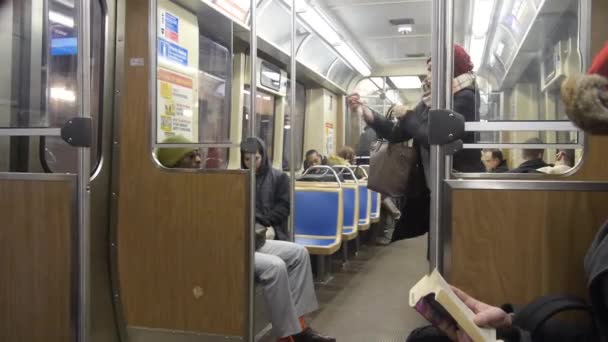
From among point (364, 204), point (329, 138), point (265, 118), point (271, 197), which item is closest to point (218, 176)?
point (271, 197)

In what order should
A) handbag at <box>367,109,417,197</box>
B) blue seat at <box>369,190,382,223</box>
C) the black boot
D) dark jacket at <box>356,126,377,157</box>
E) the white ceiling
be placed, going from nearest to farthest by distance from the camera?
handbag at <box>367,109,417,197</box> → the black boot → the white ceiling → blue seat at <box>369,190,382,223</box> → dark jacket at <box>356,126,377,157</box>

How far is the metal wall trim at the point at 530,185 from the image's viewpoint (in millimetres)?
1640

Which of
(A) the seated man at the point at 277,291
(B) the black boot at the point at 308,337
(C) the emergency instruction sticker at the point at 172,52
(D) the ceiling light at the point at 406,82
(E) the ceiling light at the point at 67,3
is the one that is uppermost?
(D) the ceiling light at the point at 406,82

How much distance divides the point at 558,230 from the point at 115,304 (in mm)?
2257

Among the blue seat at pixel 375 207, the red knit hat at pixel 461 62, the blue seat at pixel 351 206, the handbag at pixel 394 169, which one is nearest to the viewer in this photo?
the red knit hat at pixel 461 62

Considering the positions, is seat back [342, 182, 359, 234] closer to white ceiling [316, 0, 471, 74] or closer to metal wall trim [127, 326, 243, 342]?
white ceiling [316, 0, 471, 74]

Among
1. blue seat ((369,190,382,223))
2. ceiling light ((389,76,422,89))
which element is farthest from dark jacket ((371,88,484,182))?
ceiling light ((389,76,422,89))

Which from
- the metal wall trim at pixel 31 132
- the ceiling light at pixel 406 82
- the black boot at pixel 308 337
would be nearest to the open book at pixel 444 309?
the metal wall trim at pixel 31 132

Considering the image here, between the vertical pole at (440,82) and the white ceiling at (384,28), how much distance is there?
3199 millimetres

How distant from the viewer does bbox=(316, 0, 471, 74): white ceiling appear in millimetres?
6516

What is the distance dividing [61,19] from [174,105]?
0.75 m

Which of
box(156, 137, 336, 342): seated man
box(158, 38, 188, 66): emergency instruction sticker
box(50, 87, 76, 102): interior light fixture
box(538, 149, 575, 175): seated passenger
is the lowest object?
box(156, 137, 336, 342): seated man

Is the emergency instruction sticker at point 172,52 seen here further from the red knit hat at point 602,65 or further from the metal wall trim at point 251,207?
the red knit hat at point 602,65

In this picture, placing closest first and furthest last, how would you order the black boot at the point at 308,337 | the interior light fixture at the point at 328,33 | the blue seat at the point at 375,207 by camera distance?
the black boot at the point at 308,337 → the interior light fixture at the point at 328,33 → the blue seat at the point at 375,207
